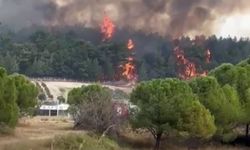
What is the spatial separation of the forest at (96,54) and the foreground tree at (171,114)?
8476 centimetres

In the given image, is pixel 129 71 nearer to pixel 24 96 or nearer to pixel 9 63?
pixel 9 63

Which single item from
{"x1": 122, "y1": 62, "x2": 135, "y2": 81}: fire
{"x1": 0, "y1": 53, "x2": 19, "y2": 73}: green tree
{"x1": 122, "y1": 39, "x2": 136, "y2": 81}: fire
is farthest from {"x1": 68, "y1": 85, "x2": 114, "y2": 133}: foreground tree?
{"x1": 122, "y1": 39, "x2": 136, "y2": 81}: fire

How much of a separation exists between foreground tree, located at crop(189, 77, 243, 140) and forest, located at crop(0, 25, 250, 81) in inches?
3225

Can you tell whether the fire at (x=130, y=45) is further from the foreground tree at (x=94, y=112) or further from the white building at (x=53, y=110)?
the foreground tree at (x=94, y=112)

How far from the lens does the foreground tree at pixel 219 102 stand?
5544 cm

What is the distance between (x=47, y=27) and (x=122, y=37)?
25811mm

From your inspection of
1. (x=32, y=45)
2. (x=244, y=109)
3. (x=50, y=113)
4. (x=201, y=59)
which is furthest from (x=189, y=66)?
(x=244, y=109)

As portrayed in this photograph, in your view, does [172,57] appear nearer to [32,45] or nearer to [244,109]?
[32,45]

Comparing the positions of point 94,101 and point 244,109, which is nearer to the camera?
point 94,101

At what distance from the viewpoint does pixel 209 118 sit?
51281 mm

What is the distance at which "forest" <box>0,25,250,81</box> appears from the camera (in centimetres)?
14675

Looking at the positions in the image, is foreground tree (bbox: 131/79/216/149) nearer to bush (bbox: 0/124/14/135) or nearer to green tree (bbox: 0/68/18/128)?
green tree (bbox: 0/68/18/128)

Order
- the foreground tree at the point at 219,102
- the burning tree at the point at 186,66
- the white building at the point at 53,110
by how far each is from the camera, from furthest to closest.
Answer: the burning tree at the point at 186,66 → the white building at the point at 53,110 → the foreground tree at the point at 219,102

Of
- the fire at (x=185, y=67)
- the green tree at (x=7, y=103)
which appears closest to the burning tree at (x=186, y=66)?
the fire at (x=185, y=67)
